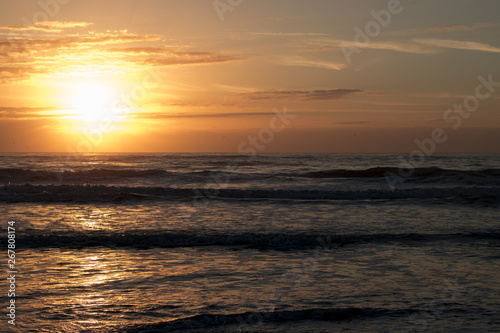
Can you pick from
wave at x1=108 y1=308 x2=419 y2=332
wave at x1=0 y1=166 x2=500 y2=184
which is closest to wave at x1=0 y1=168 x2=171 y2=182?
wave at x1=0 y1=166 x2=500 y2=184

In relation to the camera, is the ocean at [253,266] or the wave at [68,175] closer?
the ocean at [253,266]

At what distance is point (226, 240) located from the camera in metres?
13.0

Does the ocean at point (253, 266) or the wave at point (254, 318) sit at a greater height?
the ocean at point (253, 266)

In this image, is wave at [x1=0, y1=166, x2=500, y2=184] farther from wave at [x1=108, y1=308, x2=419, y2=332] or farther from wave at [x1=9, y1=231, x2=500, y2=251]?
wave at [x1=108, y1=308, x2=419, y2=332]

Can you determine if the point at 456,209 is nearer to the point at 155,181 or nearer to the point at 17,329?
the point at 17,329

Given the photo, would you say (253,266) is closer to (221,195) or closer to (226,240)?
(226,240)

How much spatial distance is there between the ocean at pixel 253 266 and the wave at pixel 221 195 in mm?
1095

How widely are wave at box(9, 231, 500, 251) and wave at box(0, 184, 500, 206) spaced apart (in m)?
9.16

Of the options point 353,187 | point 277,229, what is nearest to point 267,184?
point 353,187

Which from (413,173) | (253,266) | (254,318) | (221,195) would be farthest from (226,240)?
(413,173)

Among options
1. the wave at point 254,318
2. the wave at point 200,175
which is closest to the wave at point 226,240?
the wave at point 254,318

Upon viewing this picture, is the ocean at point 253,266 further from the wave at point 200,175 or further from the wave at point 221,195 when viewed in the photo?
the wave at point 200,175

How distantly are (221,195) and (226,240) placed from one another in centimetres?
1243

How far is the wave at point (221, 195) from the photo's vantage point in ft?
74.7
